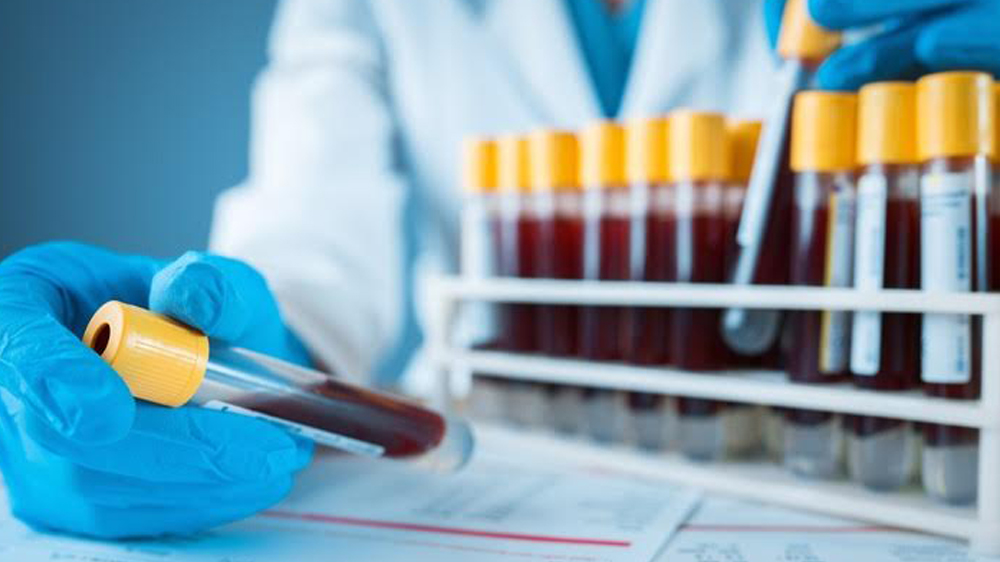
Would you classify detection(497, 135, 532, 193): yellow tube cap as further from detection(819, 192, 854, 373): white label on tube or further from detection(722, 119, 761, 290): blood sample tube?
detection(819, 192, 854, 373): white label on tube

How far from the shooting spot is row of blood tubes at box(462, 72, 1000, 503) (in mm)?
574

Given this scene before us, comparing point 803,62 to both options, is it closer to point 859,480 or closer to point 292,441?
point 859,480

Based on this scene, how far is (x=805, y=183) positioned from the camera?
650mm

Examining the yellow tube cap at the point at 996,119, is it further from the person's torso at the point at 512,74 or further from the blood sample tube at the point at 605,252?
the person's torso at the point at 512,74

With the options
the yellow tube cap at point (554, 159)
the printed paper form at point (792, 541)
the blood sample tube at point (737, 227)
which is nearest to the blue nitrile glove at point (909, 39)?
the blood sample tube at point (737, 227)

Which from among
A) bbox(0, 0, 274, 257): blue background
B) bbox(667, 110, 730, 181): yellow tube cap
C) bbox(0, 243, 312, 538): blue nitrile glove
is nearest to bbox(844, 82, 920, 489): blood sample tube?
bbox(667, 110, 730, 181): yellow tube cap

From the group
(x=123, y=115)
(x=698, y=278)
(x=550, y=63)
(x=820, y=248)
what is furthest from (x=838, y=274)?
(x=123, y=115)

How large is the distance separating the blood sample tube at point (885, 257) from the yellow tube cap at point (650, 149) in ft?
0.56

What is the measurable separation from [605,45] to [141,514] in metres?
0.88

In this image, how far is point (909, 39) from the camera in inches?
24.9

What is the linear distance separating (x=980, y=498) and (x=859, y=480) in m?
0.10

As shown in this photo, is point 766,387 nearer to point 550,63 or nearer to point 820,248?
point 820,248

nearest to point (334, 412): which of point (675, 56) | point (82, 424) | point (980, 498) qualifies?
point (82, 424)

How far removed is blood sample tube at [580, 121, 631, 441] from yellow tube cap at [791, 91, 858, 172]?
18 cm
